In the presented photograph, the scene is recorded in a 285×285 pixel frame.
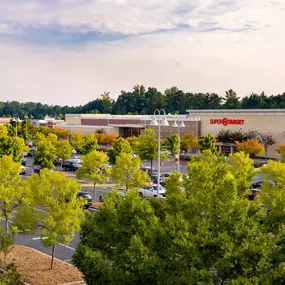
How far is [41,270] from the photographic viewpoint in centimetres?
2091

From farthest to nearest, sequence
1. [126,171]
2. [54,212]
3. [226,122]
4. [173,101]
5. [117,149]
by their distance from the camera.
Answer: [173,101]
[226,122]
[117,149]
[126,171]
[54,212]

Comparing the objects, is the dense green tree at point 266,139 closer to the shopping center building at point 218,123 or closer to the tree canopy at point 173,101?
the shopping center building at point 218,123

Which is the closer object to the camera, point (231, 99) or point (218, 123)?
point (218, 123)

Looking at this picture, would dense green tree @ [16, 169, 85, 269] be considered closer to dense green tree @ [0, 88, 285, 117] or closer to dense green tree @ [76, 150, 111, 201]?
dense green tree @ [76, 150, 111, 201]

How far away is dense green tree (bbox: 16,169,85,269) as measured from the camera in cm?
2042

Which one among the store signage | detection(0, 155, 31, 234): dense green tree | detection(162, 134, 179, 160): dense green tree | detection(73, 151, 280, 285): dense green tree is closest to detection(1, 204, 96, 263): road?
detection(0, 155, 31, 234): dense green tree

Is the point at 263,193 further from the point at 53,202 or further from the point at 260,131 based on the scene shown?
the point at 260,131

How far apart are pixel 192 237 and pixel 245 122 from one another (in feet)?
177

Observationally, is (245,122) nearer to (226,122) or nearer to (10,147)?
(226,122)

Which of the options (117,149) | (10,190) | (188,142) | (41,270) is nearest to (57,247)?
(10,190)

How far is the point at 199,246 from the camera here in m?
12.2

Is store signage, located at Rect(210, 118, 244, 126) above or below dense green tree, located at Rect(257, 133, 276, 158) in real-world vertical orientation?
above

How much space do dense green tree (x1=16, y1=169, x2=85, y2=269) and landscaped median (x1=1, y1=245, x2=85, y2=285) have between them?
65 centimetres

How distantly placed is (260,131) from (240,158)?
31.0 metres
